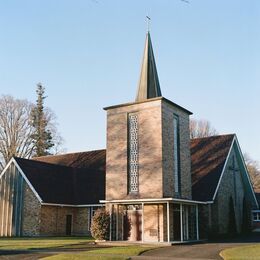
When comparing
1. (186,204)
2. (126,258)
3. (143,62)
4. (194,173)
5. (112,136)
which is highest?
(143,62)

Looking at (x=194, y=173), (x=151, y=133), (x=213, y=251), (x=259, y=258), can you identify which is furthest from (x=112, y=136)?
(x=259, y=258)

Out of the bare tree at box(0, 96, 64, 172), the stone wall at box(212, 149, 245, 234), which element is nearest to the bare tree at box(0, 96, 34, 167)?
the bare tree at box(0, 96, 64, 172)

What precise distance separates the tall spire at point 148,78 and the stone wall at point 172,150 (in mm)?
1839

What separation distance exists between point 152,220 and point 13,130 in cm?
2993

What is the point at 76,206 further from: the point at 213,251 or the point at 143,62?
the point at 213,251

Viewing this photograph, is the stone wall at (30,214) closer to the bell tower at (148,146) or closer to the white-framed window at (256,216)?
the bell tower at (148,146)

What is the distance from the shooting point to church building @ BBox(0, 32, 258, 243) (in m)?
25.5

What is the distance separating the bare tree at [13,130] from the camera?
161ft

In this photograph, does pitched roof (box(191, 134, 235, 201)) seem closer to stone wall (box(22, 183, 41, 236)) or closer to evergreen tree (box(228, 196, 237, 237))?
evergreen tree (box(228, 196, 237, 237))

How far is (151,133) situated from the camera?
25.9 m

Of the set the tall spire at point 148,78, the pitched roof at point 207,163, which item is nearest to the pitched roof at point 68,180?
the pitched roof at point 207,163

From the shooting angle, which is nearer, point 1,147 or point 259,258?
point 259,258

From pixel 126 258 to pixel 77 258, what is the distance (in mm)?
1951

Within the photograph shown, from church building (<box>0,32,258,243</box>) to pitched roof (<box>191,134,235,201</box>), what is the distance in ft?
0.26
